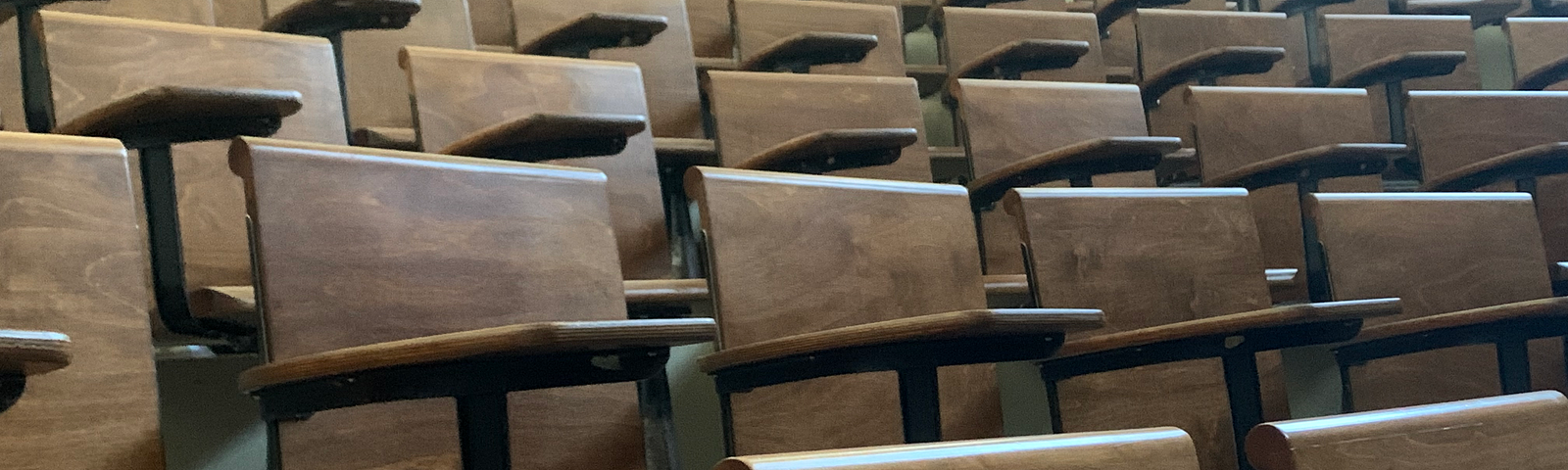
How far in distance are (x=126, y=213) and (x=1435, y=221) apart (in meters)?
0.33

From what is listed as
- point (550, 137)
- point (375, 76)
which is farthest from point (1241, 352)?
point (375, 76)

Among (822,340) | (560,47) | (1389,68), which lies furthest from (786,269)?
(1389,68)

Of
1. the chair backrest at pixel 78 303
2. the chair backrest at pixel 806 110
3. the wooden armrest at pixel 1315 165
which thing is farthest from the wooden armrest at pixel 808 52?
the chair backrest at pixel 78 303

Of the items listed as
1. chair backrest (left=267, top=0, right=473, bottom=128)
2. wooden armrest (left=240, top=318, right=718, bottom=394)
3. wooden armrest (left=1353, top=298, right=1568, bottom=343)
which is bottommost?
wooden armrest (left=1353, top=298, right=1568, bottom=343)

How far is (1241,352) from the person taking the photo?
0.27 metres

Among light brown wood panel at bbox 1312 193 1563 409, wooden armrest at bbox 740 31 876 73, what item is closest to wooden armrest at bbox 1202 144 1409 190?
light brown wood panel at bbox 1312 193 1563 409

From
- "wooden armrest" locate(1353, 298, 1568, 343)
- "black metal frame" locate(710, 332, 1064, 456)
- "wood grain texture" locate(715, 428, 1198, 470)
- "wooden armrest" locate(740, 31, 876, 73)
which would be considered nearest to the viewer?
"wood grain texture" locate(715, 428, 1198, 470)

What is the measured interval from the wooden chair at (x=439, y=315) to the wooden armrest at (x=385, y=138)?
0.11 m

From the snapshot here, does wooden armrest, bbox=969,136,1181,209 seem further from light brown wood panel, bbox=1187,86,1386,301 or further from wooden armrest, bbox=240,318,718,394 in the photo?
wooden armrest, bbox=240,318,718,394

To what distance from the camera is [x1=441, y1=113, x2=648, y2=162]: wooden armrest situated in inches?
11.4

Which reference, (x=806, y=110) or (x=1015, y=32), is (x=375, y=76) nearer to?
(x=806, y=110)

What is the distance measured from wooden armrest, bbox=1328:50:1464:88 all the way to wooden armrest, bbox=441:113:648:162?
324 millimetres

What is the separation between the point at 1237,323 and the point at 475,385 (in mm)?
146

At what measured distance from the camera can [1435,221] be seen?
39cm
